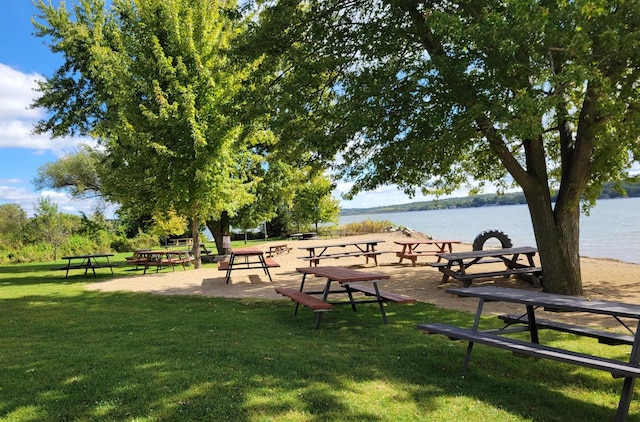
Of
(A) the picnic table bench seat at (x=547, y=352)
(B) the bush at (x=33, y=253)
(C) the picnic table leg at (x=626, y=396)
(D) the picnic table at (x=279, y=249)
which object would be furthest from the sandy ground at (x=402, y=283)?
(B) the bush at (x=33, y=253)

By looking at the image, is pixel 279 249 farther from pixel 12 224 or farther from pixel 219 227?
pixel 12 224

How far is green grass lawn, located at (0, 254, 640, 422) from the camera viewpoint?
330cm

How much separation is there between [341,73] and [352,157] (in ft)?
6.76

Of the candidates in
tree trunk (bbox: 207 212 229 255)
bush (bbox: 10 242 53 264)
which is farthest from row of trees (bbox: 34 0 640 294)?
bush (bbox: 10 242 53 264)

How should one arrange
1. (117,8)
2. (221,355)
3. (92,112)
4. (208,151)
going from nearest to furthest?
(221,355) < (208,151) < (117,8) < (92,112)

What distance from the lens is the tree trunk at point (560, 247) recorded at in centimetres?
879

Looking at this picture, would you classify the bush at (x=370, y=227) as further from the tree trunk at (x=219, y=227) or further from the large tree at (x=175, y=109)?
the large tree at (x=175, y=109)

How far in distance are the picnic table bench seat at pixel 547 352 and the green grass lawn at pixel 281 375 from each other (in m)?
0.38

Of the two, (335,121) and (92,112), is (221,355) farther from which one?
(92,112)

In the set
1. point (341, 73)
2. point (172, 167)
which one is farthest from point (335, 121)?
point (172, 167)

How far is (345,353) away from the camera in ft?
16.0

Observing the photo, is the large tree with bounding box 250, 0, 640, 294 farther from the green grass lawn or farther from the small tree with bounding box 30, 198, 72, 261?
the small tree with bounding box 30, 198, 72, 261

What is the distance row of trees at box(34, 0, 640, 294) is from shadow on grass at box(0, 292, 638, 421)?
3.32 m

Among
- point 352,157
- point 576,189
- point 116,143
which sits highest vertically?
point 116,143
